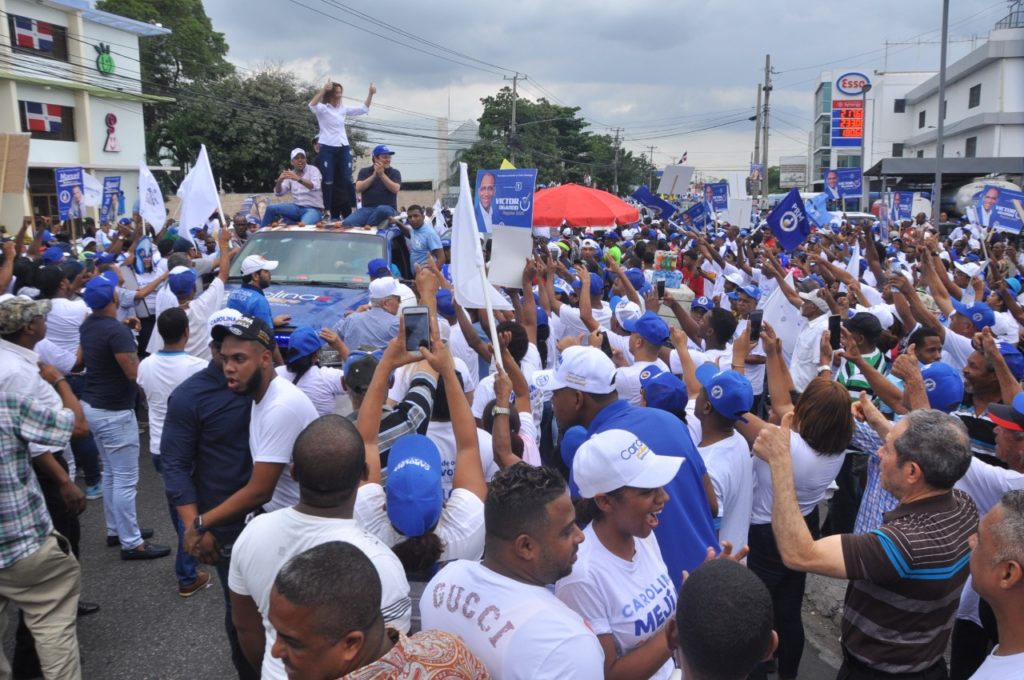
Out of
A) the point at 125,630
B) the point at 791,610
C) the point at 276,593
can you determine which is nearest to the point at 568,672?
the point at 276,593

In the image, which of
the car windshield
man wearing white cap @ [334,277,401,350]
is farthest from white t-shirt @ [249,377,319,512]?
the car windshield

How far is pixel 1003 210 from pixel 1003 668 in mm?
11962

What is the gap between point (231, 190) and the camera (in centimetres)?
4516

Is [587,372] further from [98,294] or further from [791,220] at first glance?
[791,220]

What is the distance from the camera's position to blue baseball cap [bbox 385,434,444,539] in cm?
267

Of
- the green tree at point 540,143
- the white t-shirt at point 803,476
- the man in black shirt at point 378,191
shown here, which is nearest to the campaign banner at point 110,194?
the man in black shirt at point 378,191

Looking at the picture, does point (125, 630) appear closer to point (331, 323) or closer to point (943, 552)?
point (331, 323)

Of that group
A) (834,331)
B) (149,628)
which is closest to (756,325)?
(834,331)

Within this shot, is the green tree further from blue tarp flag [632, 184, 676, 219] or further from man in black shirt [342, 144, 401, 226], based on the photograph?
man in black shirt [342, 144, 401, 226]

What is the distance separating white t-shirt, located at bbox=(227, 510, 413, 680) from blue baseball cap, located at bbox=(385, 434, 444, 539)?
0.38 ft

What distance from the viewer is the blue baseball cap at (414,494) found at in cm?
267

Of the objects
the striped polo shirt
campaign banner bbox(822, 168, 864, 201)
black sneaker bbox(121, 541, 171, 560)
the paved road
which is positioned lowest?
the paved road

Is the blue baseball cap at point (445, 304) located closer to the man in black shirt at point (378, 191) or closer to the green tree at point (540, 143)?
the man in black shirt at point (378, 191)

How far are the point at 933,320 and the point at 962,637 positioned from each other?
315 centimetres
